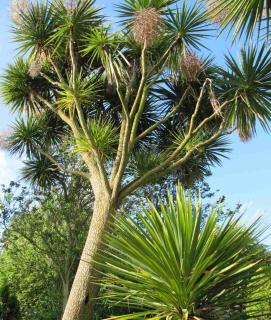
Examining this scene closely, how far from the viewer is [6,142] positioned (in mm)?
10648

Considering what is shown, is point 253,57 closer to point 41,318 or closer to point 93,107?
point 93,107

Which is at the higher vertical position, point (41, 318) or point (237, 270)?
point (41, 318)

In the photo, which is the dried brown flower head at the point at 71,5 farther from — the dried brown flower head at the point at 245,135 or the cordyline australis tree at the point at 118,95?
the dried brown flower head at the point at 245,135

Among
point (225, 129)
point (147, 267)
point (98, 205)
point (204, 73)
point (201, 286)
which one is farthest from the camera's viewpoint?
point (204, 73)

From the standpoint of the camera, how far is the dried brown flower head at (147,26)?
759 centimetres

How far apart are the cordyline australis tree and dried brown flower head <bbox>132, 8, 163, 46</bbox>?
0.02 m

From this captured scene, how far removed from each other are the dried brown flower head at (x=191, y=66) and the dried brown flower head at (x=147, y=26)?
142cm

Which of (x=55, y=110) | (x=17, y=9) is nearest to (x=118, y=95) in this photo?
(x=55, y=110)

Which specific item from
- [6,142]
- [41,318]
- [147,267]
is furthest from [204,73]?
[41,318]

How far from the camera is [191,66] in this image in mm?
9250

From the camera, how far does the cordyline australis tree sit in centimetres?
796

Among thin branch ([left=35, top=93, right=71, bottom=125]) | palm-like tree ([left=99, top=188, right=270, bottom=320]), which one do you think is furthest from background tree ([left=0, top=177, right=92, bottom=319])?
palm-like tree ([left=99, top=188, right=270, bottom=320])

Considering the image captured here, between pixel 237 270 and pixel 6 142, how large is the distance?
25.7 feet

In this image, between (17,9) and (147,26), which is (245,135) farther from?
(17,9)
